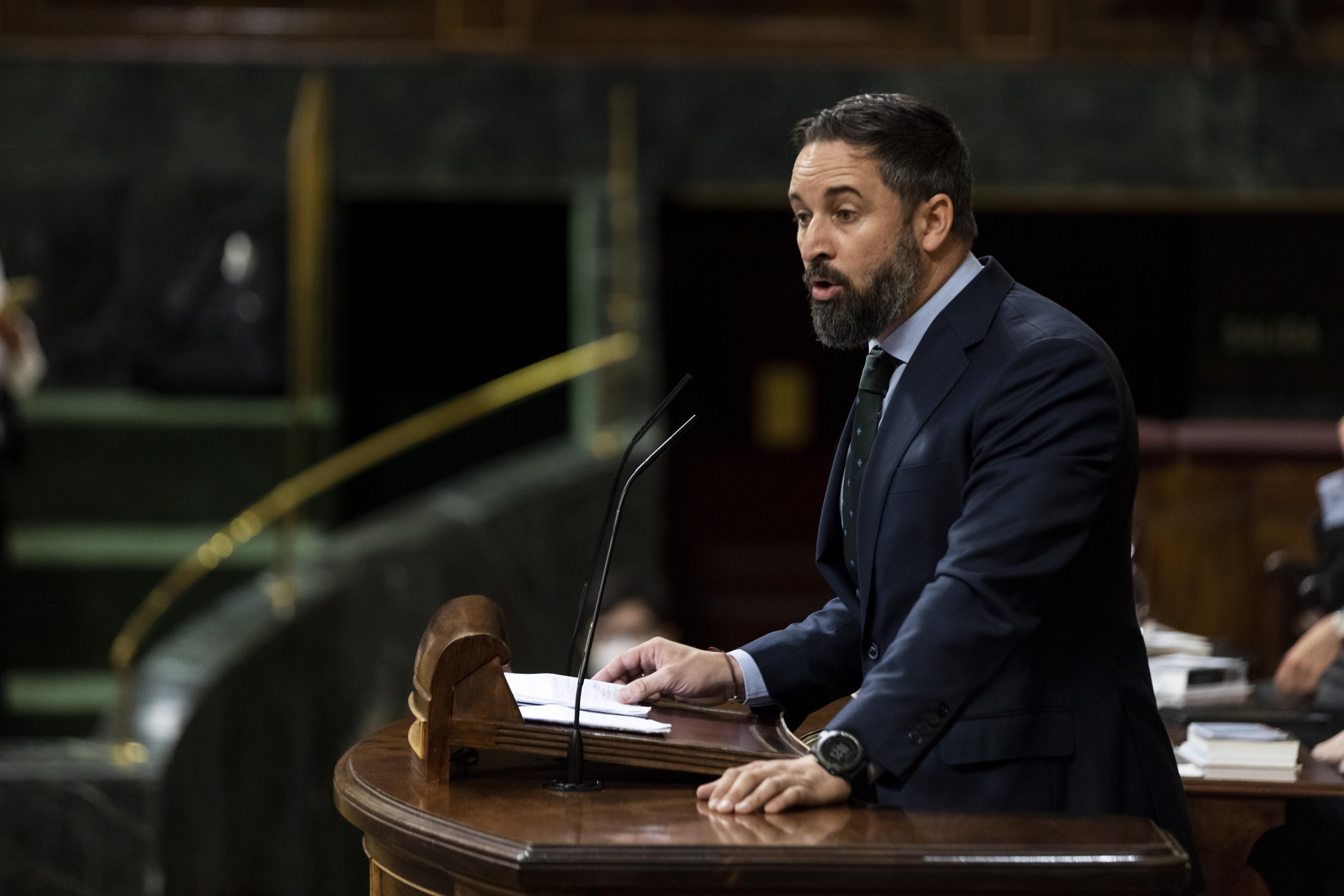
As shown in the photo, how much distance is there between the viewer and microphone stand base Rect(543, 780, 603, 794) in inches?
68.2

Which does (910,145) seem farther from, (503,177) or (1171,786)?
(503,177)

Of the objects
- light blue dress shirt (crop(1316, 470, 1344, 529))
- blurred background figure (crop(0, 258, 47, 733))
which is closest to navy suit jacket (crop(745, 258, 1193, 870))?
light blue dress shirt (crop(1316, 470, 1344, 529))

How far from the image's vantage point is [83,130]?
6.36m

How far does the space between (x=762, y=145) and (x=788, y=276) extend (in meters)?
1.10

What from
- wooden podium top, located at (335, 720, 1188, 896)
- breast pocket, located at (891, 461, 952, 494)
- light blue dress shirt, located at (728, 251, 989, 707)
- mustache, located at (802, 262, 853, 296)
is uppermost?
mustache, located at (802, 262, 853, 296)

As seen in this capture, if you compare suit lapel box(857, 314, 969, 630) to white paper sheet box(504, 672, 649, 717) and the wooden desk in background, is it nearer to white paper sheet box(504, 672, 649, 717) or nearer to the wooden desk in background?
white paper sheet box(504, 672, 649, 717)

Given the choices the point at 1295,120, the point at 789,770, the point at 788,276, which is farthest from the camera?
the point at 788,276

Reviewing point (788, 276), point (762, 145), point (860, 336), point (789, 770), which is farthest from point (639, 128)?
point (789, 770)

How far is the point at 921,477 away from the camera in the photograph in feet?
6.04

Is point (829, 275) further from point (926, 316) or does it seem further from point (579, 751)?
point (579, 751)

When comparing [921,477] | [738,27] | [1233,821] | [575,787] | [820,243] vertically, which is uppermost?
[738,27]

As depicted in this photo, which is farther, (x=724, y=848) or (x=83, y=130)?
(x=83, y=130)

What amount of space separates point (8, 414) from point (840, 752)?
433 centimetres

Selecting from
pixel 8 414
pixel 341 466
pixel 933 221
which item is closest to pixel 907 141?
pixel 933 221
